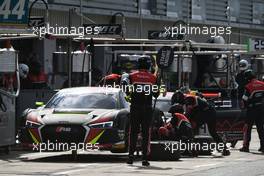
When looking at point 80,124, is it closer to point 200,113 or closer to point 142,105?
point 142,105

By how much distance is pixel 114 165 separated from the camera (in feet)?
48.1

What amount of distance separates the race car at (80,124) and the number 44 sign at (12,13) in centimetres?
188

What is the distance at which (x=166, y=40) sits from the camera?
22000 mm

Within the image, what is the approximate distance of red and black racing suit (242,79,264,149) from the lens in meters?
18.8

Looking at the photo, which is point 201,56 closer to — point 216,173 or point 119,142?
point 119,142

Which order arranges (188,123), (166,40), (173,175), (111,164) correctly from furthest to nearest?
(166,40) → (188,123) → (111,164) → (173,175)

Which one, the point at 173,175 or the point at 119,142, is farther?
the point at 119,142

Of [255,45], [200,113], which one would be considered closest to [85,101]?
[200,113]

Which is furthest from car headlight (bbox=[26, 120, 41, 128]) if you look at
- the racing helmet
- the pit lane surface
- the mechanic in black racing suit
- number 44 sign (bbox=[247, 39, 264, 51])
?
number 44 sign (bbox=[247, 39, 264, 51])

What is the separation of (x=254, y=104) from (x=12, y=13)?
6.27 metres

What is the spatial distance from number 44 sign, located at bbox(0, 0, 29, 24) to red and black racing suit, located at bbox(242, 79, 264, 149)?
19.1ft

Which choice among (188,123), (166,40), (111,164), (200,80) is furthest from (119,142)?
(200,80)

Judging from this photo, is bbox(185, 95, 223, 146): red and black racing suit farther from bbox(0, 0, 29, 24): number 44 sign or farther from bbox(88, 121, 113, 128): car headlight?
bbox(0, 0, 29, 24): number 44 sign

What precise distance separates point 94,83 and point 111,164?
9154 mm
